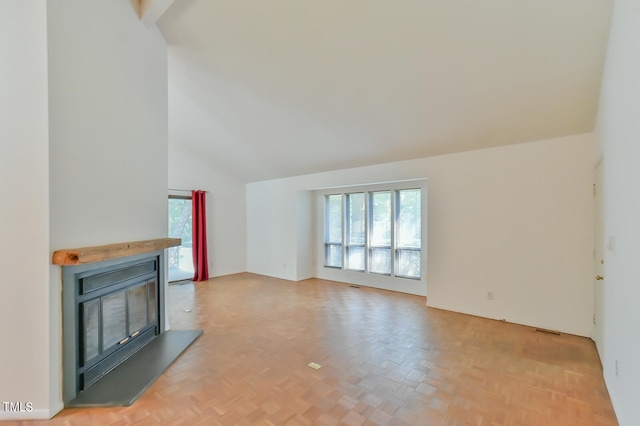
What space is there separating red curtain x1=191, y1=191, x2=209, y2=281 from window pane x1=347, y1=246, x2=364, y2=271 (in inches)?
126

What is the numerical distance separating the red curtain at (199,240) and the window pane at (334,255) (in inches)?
108

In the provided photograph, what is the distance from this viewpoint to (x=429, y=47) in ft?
8.84

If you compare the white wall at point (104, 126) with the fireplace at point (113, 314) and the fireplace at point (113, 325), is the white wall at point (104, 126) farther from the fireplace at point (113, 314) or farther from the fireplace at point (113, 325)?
the fireplace at point (113, 314)

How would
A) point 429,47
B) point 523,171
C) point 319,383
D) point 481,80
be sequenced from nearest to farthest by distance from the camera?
point 319,383
point 429,47
point 481,80
point 523,171

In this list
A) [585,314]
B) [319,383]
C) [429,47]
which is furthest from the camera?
[585,314]

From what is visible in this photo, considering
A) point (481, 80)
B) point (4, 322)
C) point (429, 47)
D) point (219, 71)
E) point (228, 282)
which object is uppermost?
point (219, 71)

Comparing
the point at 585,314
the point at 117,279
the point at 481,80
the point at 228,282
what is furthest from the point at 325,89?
the point at 228,282

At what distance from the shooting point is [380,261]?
19.0ft

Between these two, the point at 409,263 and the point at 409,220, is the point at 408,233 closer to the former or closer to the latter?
the point at 409,220

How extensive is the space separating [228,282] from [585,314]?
5.84 m

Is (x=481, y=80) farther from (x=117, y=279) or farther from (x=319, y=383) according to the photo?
(x=117, y=279)

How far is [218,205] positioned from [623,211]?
6.81 metres

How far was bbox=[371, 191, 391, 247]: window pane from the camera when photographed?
18.6ft

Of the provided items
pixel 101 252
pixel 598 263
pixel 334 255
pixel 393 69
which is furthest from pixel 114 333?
pixel 598 263
